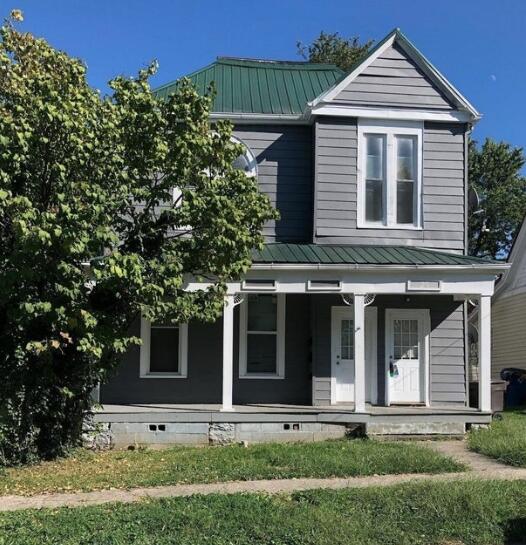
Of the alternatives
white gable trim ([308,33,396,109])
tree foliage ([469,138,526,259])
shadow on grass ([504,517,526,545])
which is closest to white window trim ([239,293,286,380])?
white gable trim ([308,33,396,109])

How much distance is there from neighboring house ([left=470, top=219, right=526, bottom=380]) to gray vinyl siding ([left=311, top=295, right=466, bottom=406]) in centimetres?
693

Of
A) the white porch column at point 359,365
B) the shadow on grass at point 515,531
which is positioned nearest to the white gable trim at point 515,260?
the white porch column at point 359,365

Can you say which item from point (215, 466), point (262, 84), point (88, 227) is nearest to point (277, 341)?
point (215, 466)

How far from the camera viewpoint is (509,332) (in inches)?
831

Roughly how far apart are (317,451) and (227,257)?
127 inches

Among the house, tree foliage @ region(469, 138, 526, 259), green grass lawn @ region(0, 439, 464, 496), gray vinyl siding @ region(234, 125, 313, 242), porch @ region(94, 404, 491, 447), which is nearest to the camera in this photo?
green grass lawn @ region(0, 439, 464, 496)

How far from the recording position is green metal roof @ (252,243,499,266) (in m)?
11.4

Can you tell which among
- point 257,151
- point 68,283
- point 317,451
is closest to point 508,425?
point 317,451

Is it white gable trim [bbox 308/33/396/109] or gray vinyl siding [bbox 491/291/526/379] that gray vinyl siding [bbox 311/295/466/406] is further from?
gray vinyl siding [bbox 491/291/526/379]

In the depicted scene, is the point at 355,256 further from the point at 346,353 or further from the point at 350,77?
the point at 350,77

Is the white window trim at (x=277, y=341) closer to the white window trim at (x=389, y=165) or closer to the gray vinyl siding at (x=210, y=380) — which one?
the gray vinyl siding at (x=210, y=380)

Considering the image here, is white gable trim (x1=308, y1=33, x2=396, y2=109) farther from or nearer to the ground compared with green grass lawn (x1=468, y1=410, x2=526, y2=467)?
farther from the ground

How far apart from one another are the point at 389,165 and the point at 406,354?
12.6 ft

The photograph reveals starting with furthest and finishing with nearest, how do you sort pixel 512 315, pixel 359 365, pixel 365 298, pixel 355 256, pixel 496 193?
pixel 496 193 → pixel 512 315 → pixel 355 256 → pixel 365 298 → pixel 359 365
